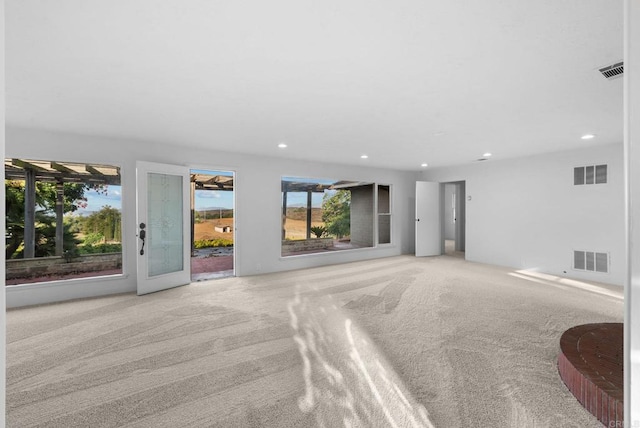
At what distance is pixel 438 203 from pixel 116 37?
7.24 meters

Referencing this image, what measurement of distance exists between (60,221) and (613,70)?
31.1 ft

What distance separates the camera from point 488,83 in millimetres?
2225

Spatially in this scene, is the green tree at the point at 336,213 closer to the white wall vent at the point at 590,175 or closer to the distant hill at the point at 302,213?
the distant hill at the point at 302,213

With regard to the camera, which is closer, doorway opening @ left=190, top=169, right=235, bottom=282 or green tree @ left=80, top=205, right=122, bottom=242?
green tree @ left=80, top=205, right=122, bottom=242

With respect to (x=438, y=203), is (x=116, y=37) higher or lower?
higher

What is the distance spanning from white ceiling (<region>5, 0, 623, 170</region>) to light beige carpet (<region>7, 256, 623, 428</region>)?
2.31 m

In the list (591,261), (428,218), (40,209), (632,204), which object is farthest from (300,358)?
(40,209)

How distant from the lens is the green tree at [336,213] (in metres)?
9.66

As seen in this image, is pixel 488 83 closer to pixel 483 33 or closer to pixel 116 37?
pixel 483 33

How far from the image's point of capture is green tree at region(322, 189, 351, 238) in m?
9.66

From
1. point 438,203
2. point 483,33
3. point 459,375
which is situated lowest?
point 459,375

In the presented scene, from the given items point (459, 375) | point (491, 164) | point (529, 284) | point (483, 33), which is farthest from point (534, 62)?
point (491, 164)

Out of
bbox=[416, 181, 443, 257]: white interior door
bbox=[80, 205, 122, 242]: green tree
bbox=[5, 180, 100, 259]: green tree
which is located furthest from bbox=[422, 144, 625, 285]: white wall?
bbox=[5, 180, 100, 259]: green tree

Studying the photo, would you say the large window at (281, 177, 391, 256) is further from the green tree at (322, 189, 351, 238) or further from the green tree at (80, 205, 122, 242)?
the green tree at (80, 205, 122, 242)
